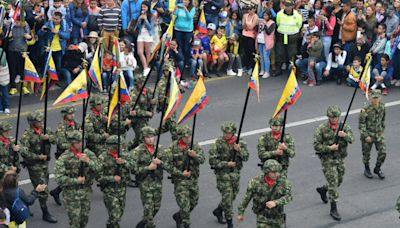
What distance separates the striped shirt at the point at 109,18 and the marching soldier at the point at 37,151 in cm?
736

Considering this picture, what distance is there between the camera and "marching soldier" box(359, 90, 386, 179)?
63.2ft

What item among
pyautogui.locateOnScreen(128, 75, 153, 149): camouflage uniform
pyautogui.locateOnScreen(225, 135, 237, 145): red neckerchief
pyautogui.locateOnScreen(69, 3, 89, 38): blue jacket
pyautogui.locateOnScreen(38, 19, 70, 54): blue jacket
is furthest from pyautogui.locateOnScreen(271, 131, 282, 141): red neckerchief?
pyautogui.locateOnScreen(69, 3, 89, 38): blue jacket

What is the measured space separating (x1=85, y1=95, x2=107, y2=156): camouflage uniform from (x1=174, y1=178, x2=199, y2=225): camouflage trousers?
2129 mm

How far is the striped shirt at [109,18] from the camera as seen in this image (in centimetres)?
2484

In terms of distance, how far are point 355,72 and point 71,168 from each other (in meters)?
10.1

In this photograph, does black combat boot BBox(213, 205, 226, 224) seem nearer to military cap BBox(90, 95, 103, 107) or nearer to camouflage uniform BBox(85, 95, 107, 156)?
camouflage uniform BBox(85, 95, 107, 156)

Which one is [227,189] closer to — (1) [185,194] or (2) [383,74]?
(1) [185,194]

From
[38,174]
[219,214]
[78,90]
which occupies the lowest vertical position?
[219,214]

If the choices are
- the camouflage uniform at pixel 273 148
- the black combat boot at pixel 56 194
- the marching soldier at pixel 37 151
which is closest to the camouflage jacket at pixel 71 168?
the marching soldier at pixel 37 151

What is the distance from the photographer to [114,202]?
54.7 feet

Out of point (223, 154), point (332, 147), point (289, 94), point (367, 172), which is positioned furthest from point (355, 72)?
point (223, 154)

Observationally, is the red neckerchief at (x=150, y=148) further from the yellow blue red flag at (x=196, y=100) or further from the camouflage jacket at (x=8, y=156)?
the camouflage jacket at (x=8, y=156)

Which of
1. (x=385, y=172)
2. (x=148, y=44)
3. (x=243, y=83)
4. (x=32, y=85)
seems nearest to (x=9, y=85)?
(x=32, y=85)

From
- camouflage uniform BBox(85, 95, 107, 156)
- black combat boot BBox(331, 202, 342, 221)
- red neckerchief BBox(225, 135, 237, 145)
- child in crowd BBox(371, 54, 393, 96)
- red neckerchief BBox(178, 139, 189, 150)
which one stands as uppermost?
red neckerchief BBox(178, 139, 189, 150)
